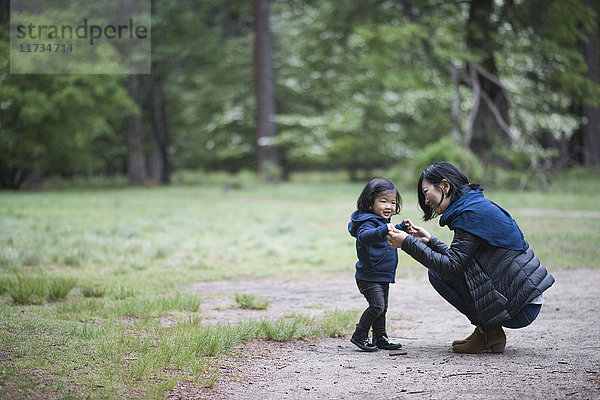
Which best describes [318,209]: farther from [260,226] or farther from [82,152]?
[82,152]

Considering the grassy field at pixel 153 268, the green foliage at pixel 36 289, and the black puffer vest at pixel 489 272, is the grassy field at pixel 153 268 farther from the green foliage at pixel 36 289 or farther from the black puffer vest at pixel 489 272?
the black puffer vest at pixel 489 272

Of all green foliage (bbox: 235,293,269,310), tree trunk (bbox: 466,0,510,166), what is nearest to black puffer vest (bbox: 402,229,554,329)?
green foliage (bbox: 235,293,269,310)

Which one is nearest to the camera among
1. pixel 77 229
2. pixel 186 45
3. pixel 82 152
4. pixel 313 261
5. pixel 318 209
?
pixel 313 261

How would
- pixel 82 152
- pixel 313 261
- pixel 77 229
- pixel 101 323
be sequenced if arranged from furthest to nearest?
pixel 82 152 < pixel 77 229 < pixel 313 261 < pixel 101 323

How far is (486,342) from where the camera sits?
4.89 m

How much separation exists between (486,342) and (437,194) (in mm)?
1093

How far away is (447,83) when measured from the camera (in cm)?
2369

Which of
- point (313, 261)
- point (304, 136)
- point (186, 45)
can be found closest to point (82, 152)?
point (186, 45)

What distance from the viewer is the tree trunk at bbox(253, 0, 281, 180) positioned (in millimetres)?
30688

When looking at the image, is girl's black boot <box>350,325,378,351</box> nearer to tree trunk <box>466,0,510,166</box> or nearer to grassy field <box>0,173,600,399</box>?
grassy field <box>0,173,600,399</box>

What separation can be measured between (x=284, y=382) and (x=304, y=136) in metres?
27.7

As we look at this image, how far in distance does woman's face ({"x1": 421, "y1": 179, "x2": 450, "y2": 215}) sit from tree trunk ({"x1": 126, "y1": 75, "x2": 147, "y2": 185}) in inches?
1188

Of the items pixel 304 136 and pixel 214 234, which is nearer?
pixel 214 234

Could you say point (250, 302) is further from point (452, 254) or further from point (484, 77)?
point (484, 77)
